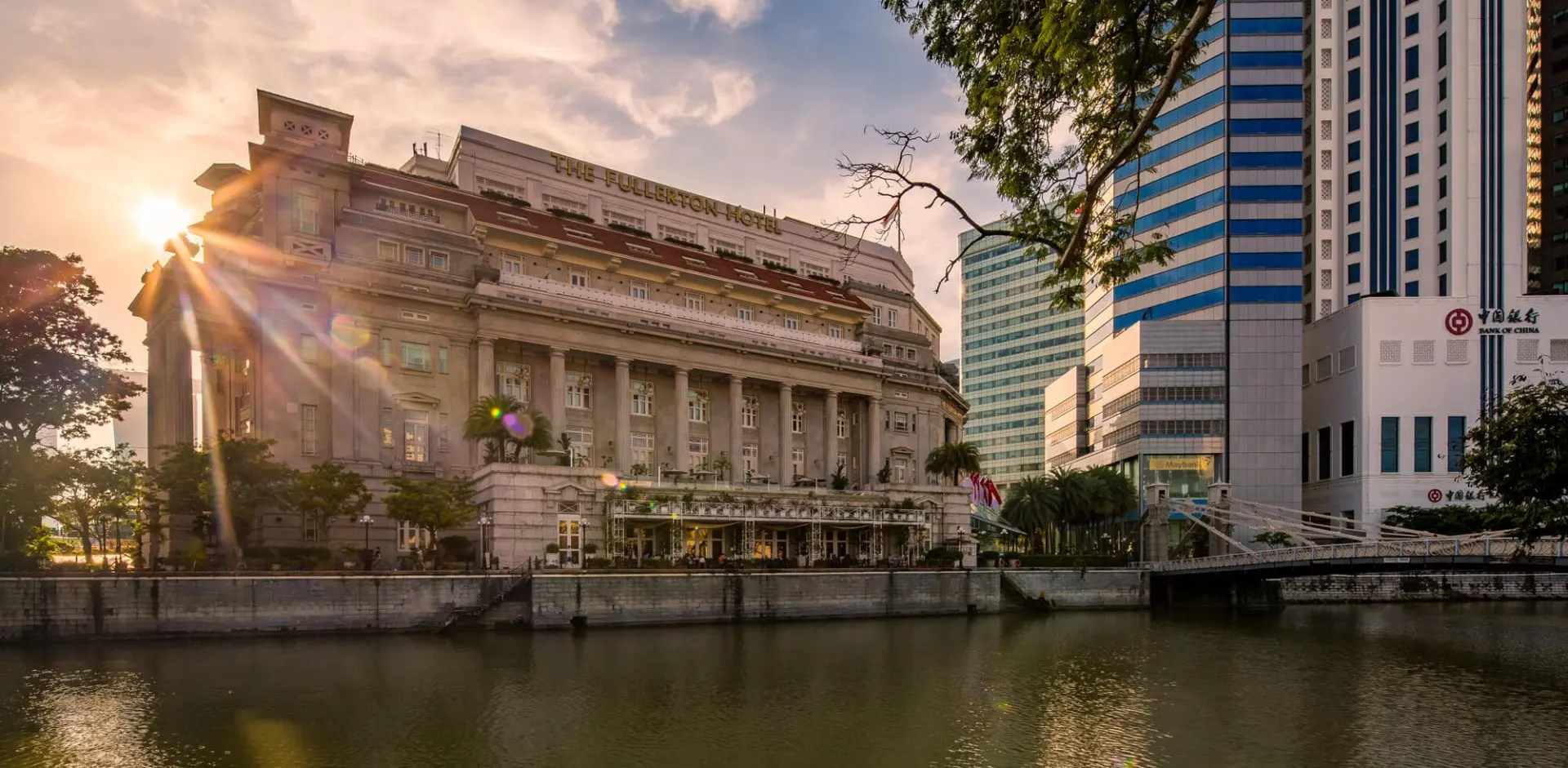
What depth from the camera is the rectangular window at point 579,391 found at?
79375mm

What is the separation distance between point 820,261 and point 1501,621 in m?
66.1

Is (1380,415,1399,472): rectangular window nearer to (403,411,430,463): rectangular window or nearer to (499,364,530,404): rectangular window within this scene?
(499,364,530,404): rectangular window

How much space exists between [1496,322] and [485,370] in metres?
98.9

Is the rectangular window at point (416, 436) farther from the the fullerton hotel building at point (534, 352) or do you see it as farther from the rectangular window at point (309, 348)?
the rectangular window at point (309, 348)

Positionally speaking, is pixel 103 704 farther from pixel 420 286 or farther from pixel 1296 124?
pixel 1296 124

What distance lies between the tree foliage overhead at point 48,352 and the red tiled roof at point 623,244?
20.3 meters

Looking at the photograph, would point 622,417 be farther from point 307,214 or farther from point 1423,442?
point 1423,442

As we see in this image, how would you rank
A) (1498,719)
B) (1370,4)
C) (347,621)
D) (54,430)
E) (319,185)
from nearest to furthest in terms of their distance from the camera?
(1498,719)
(347,621)
(54,430)
(319,185)
(1370,4)

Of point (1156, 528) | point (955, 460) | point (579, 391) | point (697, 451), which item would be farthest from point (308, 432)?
point (1156, 528)

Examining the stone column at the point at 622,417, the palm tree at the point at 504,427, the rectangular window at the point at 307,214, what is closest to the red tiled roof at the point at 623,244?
the rectangular window at the point at 307,214

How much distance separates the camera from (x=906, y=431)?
100938 mm

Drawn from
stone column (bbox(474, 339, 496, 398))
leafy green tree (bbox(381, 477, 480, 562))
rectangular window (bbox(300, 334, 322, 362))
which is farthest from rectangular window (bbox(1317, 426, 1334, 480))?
rectangular window (bbox(300, 334, 322, 362))

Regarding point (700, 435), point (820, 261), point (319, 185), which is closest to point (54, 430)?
point (319, 185)

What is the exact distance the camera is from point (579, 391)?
80000mm
